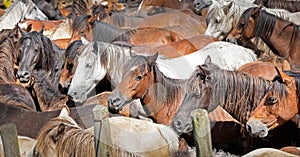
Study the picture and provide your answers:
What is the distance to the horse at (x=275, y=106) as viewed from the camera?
149 inches

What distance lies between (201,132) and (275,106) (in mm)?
1232

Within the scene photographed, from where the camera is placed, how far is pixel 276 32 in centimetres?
598

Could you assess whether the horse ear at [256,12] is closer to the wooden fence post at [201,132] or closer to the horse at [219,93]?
the horse at [219,93]

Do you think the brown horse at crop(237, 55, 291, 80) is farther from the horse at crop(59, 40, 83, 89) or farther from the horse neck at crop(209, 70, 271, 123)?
the horse at crop(59, 40, 83, 89)

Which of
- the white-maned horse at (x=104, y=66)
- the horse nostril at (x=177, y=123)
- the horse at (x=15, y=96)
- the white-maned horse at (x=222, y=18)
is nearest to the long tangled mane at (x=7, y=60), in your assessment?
the horse at (x=15, y=96)

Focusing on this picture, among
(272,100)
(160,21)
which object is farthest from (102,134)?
(160,21)

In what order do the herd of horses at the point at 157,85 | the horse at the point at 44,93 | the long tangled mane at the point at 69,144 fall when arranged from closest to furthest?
the long tangled mane at the point at 69,144 < the herd of horses at the point at 157,85 < the horse at the point at 44,93

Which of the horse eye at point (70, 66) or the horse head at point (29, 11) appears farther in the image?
the horse head at point (29, 11)

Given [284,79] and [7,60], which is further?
[7,60]

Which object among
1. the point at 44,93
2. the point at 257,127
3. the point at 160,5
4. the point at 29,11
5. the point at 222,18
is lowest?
the point at 160,5

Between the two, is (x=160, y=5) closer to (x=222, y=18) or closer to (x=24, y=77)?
(x=222, y=18)

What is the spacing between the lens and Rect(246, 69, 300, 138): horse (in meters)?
3.78

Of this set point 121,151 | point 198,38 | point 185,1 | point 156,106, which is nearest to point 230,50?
point 198,38

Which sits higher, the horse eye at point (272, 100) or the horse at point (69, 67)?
the horse eye at point (272, 100)
